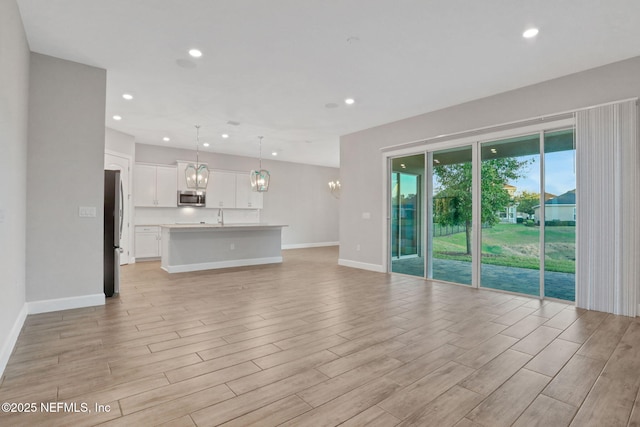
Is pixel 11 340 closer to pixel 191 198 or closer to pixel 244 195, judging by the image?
pixel 191 198

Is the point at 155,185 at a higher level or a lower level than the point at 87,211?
higher

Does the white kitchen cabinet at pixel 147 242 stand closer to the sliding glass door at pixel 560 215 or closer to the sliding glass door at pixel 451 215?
the sliding glass door at pixel 451 215

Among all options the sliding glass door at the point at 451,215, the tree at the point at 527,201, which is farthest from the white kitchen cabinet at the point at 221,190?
the tree at the point at 527,201

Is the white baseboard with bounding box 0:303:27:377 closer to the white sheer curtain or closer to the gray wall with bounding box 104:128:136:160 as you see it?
the gray wall with bounding box 104:128:136:160

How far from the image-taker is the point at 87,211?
3.82 meters

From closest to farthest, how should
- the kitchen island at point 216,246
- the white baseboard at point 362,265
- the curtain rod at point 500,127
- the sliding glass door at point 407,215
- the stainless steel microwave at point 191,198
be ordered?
the curtain rod at point 500,127 < the sliding glass door at point 407,215 < the kitchen island at point 216,246 < the white baseboard at point 362,265 < the stainless steel microwave at point 191,198

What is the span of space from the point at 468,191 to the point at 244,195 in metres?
6.39

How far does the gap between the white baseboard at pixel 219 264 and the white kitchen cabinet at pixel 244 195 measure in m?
2.69

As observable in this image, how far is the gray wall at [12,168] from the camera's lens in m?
2.31

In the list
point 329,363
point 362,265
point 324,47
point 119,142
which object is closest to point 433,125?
point 324,47

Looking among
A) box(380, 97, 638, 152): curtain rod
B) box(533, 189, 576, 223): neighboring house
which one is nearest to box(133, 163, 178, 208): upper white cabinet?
box(380, 97, 638, 152): curtain rod

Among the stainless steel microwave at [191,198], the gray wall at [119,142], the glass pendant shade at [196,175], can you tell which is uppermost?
the gray wall at [119,142]

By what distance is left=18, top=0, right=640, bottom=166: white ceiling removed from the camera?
2.79 m

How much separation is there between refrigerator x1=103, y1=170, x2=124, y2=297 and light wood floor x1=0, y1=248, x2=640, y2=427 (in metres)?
0.41
